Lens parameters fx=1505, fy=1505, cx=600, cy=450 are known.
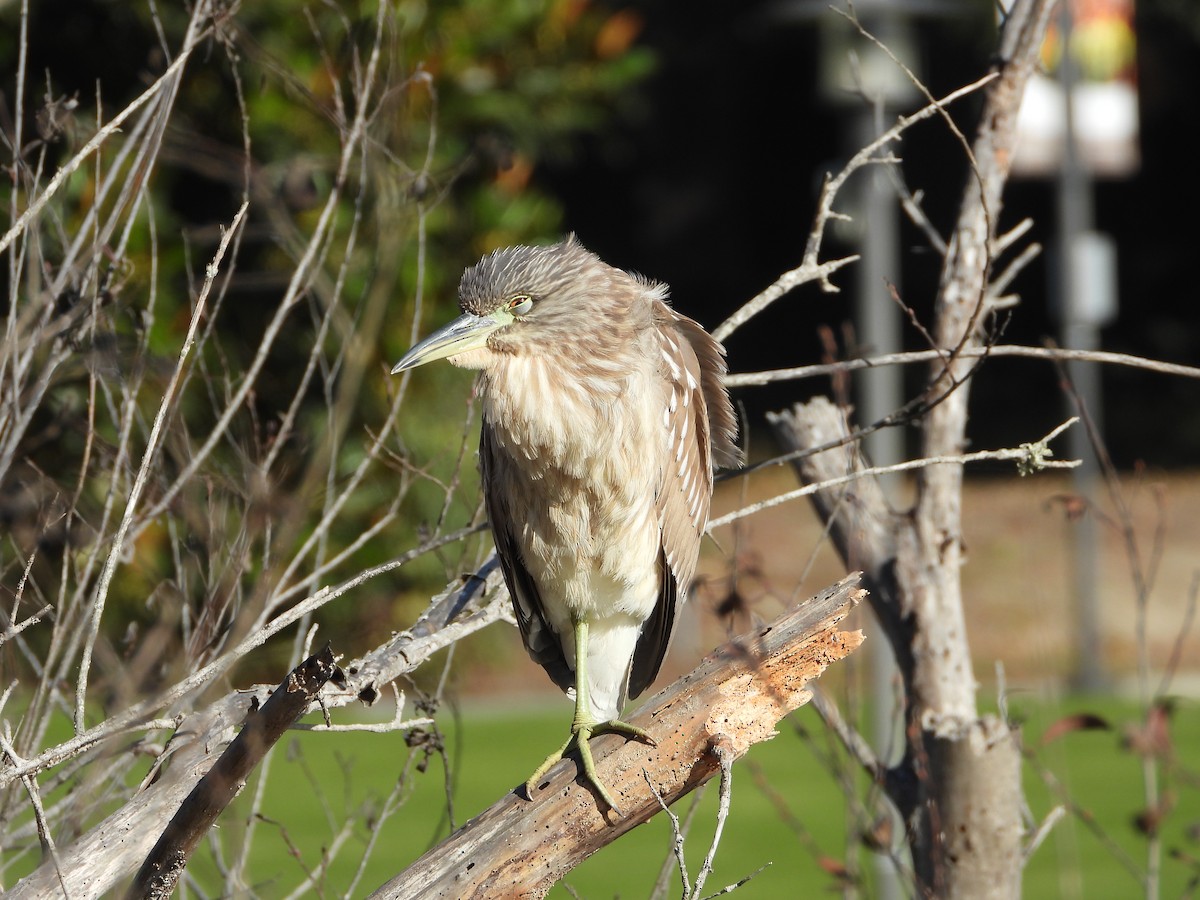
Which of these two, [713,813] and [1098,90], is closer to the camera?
[713,813]

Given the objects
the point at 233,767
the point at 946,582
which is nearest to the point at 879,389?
the point at 946,582

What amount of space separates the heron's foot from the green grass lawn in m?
2.29

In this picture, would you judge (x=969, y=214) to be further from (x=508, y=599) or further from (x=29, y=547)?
(x=29, y=547)

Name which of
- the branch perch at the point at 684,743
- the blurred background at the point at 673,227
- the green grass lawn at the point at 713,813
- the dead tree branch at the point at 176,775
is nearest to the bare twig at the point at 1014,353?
the blurred background at the point at 673,227

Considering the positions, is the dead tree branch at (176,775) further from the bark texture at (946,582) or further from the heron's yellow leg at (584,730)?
the bark texture at (946,582)

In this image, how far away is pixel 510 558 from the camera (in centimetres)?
346

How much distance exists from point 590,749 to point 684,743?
290 millimetres

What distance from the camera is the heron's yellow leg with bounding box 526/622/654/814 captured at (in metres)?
2.77

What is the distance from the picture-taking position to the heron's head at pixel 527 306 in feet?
10.2

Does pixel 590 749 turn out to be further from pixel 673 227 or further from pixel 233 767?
pixel 673 227

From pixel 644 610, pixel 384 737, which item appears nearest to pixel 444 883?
pixel 644 610

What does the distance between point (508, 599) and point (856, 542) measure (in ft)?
2.65

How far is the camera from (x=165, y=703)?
221cm

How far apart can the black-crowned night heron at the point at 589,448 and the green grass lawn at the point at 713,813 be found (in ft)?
6.46
